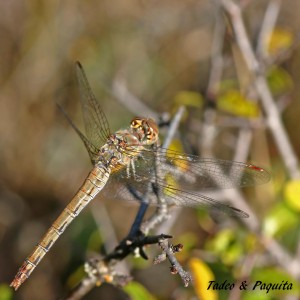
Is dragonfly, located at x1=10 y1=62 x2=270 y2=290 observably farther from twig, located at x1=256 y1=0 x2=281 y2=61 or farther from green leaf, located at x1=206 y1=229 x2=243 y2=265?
twig, located at x1=256 y1=0 x2=281 y2=61

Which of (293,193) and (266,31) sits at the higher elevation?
(266,31)

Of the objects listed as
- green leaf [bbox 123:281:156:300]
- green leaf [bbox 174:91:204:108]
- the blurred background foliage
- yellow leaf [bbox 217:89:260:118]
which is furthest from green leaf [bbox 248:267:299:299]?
the blurred background foliage

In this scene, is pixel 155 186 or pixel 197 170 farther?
pixel 197 170

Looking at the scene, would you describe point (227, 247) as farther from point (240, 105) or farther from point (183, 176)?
point (240, 105)

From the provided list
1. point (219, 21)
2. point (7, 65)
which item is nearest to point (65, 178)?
point (7, 65)

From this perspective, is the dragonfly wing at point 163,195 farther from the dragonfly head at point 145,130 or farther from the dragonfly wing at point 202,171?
the dragonfly head at point 145,130

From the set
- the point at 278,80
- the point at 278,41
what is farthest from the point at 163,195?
the point at 278,41

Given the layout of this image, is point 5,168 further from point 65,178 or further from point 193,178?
point 193,178

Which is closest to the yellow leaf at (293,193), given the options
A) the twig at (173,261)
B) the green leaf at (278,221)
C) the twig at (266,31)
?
the green leaf at (278,221)
